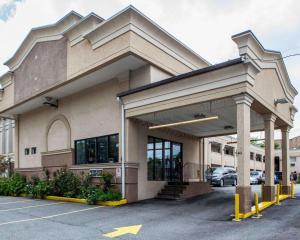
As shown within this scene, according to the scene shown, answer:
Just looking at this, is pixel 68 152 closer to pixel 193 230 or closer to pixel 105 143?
pixel 105 143

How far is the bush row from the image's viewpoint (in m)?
15.6

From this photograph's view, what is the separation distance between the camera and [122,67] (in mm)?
16312

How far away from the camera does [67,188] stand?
18.0 metres

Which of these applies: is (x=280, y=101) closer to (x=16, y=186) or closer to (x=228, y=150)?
(x=16, y=186)

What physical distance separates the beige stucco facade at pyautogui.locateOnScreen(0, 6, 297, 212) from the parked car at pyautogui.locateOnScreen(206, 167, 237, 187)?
3725 millimetres

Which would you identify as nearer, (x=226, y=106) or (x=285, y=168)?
(x=226, y=106)

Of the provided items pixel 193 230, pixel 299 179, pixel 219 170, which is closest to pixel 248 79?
pixel 193 230

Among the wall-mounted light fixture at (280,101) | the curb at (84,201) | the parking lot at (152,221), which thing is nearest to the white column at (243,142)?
the parking lot at (152,221)

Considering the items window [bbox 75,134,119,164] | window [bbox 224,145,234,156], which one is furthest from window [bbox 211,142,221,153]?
window [bbox 75,134,119,164]

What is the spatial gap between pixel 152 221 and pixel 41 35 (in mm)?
14783

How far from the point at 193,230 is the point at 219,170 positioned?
58.5 ft

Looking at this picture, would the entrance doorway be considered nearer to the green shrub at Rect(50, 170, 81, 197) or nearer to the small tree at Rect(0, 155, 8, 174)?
the green shrub at Rect(50, 170, 81, 197)

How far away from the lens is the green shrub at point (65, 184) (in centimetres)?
1759

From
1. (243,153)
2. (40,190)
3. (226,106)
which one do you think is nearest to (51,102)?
(40,190)
